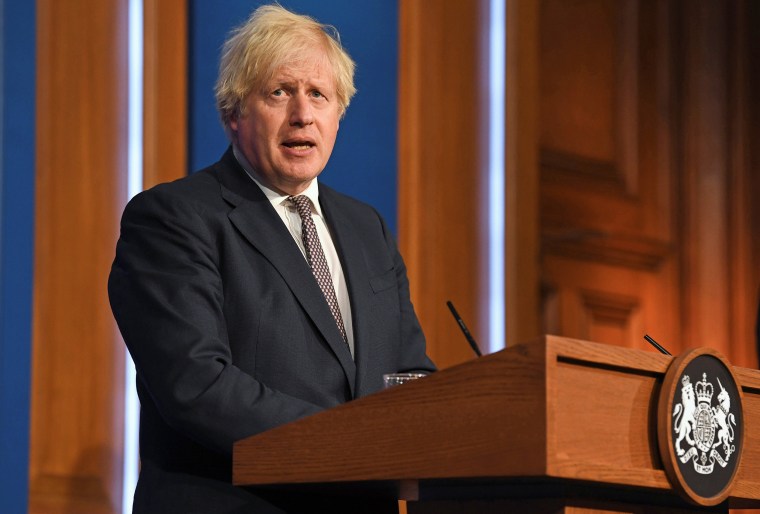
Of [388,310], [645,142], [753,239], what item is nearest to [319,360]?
[388,310]

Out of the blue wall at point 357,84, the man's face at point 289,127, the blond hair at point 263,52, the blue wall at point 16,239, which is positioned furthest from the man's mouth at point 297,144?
the blue wall at point 357,84

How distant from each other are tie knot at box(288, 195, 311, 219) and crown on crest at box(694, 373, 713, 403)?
90 centimetres

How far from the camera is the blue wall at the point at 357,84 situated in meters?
3.11

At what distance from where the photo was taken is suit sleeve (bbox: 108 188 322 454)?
1.72 m

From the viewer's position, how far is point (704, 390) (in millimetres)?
1476

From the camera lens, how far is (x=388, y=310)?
7.13 ft

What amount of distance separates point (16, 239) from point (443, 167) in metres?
1.40

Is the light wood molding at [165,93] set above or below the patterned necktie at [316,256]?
above

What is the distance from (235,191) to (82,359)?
919mm

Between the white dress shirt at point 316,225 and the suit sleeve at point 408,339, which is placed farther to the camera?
the suit sleeve at point 408,339

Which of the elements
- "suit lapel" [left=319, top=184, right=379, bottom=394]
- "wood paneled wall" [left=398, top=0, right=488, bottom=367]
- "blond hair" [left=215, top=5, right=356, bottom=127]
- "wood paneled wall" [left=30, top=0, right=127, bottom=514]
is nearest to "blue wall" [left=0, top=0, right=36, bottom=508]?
"wood paneled wall" [left=30, top=0, right=127, bottom=514]

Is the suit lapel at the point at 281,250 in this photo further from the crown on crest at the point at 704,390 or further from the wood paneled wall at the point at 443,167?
the wood paneled wall at the point at 443,167

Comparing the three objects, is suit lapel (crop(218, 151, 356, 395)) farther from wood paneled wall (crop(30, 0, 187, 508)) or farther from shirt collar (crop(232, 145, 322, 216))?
wood paneled wall (crop(30, 0, 187, 508))

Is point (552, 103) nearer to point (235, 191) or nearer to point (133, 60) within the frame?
point (133, 60)
